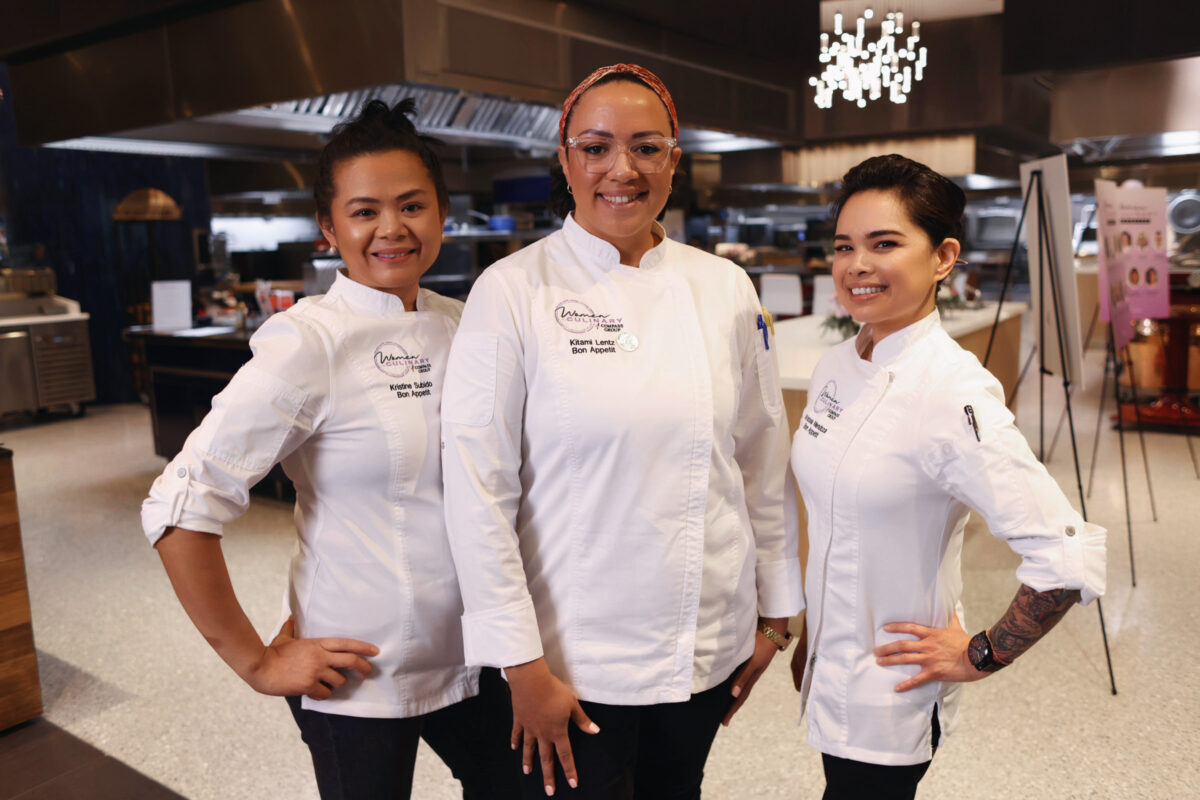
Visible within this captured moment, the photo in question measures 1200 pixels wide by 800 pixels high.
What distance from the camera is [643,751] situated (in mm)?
1431

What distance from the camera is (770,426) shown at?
1.53 metres

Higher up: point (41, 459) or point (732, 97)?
point (732, 97)

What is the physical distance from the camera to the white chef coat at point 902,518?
1248mm

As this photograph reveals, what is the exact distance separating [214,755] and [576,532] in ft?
6.63

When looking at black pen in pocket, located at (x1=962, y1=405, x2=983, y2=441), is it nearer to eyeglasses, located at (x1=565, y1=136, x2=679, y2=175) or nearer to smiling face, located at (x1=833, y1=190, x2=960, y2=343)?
smiling face, located at (x1=833, y1=190, x2=960, y2=343)

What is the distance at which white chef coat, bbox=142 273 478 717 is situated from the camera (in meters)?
1.31

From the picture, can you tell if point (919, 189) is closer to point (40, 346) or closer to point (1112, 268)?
point (1112, 268)

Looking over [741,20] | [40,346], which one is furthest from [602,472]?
[40,346]

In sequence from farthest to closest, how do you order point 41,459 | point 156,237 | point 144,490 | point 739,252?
point 739,252
point 156,237
point 41,459
point 144,490

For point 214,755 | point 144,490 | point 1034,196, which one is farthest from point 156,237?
point 1034,196

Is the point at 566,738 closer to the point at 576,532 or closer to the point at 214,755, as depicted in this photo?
the point at 576,532

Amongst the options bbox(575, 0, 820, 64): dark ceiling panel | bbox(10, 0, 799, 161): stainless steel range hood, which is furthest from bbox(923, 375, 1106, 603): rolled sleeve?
bbox(575, 0, 820, 64): dark ceiling panel

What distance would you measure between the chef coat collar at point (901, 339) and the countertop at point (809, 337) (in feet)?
5.41

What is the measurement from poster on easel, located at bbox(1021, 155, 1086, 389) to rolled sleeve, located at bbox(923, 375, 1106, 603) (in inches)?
93.4
